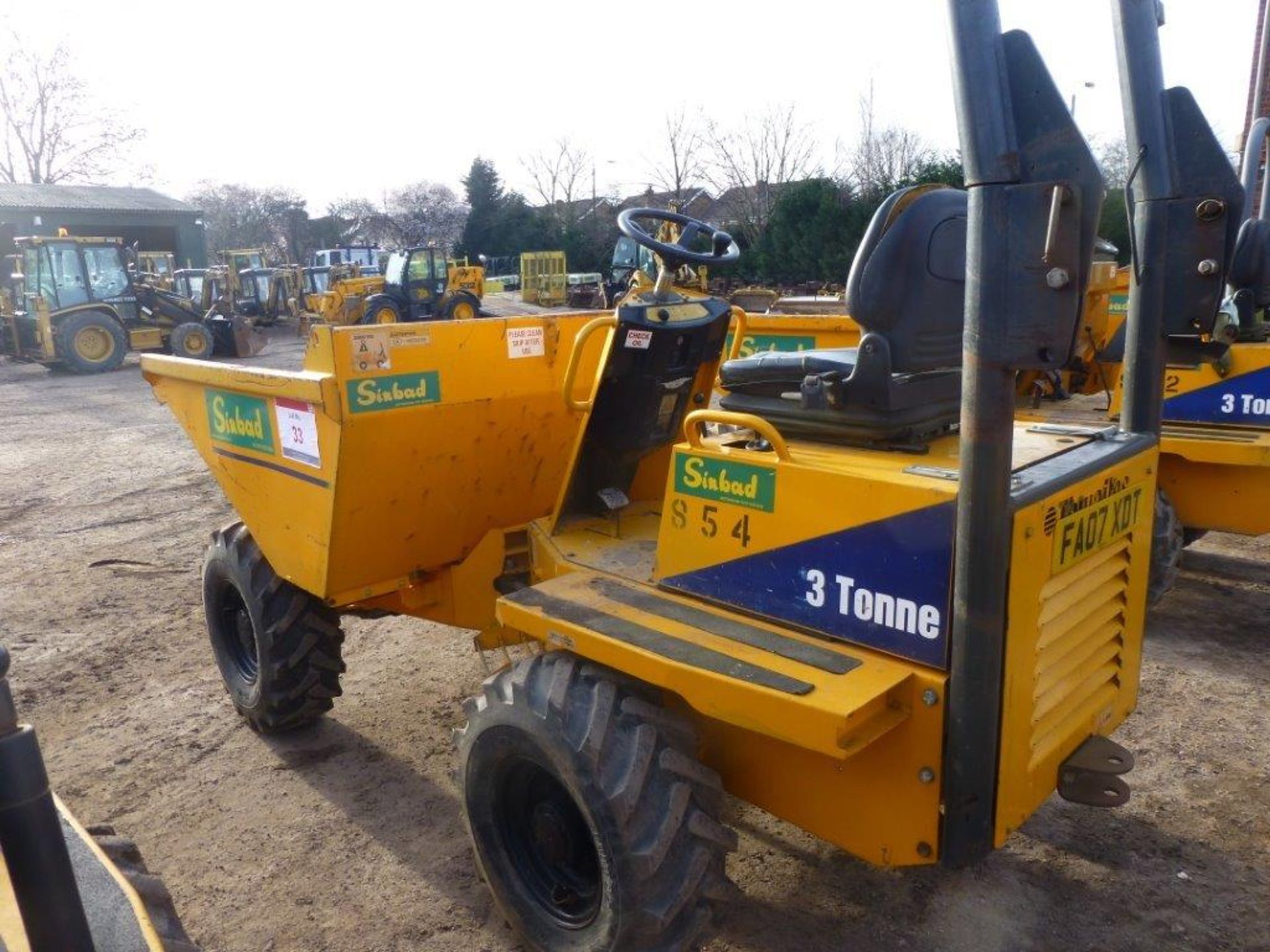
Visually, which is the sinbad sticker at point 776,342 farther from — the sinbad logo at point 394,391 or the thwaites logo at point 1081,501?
the thwaites logo at point 1081,501

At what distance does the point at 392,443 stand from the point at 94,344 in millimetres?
17750

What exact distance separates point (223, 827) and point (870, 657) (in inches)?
98.3

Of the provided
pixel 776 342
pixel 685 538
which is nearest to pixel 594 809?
pixel 685 538

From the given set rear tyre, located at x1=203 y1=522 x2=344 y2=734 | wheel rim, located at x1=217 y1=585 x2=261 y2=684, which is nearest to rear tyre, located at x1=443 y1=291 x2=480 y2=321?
wheel rim, located at x1=217 y1=585 x2=261 y2=684

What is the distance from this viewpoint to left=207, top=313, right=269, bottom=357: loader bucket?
1959cm

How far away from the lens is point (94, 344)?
18219 millimetres

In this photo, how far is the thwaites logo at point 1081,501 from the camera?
7.02 feet

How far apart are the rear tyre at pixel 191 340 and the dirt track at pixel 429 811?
1393 cm

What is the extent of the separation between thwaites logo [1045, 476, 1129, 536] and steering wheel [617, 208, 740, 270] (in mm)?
1332

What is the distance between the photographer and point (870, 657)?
224 centimetres

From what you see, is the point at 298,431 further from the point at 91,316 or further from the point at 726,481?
the point at 91,316

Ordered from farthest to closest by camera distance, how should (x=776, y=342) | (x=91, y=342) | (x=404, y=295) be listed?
(x=404, y=295)
(x=91, y=342)
(x=776, y=342)

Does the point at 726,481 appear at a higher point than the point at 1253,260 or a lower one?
lower

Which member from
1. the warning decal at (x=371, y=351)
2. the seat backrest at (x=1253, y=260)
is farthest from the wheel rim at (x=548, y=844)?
the seat backrest at (x=1253, y=260)
